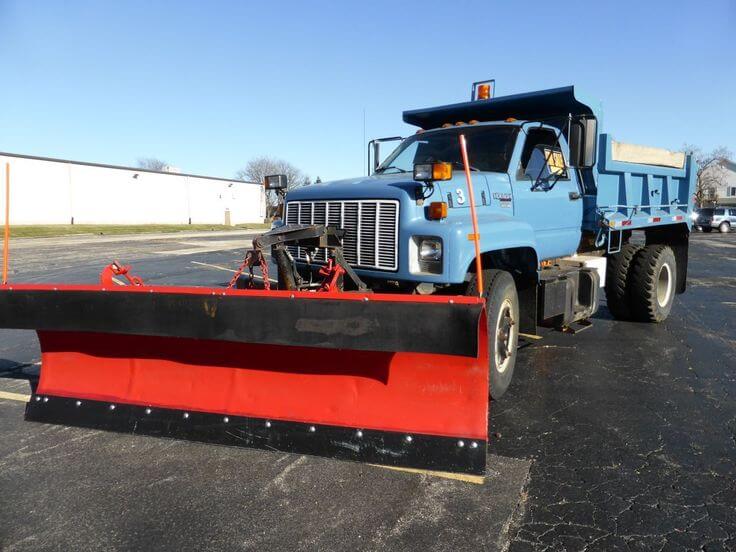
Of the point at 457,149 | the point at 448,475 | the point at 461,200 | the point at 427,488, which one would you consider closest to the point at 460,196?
the point at 461,200

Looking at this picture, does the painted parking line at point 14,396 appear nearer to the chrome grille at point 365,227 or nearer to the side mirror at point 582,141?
the chrome grille at point 365,227

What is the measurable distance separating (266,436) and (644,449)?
8.02ft

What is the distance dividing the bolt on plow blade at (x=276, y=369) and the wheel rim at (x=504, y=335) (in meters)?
1.03

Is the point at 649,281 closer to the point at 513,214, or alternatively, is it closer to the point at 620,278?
the point at 620,278

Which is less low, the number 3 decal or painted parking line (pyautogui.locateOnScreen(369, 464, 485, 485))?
the number 3 decal

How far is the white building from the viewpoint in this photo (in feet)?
127

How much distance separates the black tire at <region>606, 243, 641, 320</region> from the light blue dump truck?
18 mm

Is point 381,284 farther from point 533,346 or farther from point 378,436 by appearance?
point 533,346

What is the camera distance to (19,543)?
2613 millimetres

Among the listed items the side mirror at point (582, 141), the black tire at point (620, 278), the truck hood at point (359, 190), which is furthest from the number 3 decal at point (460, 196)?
the black tire at point (620, 278)

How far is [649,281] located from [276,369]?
5.52 metres

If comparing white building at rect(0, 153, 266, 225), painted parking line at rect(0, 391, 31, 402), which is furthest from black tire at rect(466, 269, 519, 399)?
white building at rect(0, 153, 266, 225)

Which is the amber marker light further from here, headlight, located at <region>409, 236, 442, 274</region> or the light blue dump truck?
headlight, located at <region>409, 236, 442, 274</region>

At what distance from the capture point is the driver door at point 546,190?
5238 mm
